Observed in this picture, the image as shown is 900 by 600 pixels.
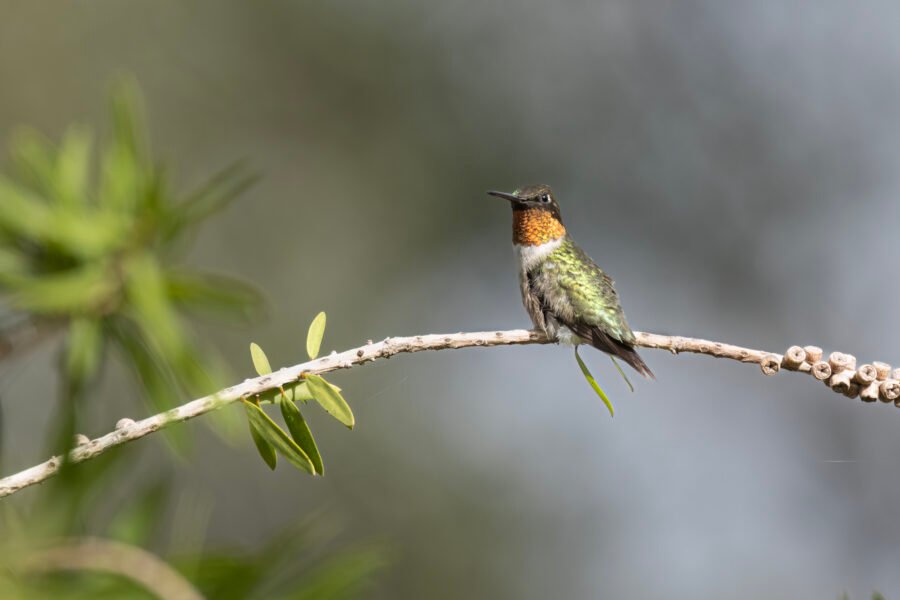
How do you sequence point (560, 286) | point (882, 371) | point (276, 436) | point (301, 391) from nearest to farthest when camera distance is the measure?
1. point (276, 436)
2. point (301, 391)
3. point (882, 371)
4. point (560, 286)

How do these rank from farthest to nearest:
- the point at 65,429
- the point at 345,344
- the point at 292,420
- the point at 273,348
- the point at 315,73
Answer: the point at 315,73 < the point at 345,344 < the point at 273,348 < the point at 292,420 < the point at 65,429

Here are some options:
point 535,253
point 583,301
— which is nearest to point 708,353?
point 583,301

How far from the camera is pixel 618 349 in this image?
9.13 ft

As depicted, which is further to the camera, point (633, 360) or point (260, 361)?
point (633, 360)

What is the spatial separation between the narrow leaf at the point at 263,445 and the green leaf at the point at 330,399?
94mm

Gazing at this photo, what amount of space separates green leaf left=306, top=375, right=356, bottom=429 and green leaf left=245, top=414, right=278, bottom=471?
0.09 metres

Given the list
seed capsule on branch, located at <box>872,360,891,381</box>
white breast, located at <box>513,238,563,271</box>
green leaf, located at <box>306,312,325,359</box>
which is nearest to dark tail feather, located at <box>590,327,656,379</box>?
white breast, located at <box>513,238,563,271</box>

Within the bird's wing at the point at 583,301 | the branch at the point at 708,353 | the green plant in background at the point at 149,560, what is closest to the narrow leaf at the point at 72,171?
the green plant in background at the point at 149,560

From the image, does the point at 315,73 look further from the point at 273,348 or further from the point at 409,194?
the point at 273,348

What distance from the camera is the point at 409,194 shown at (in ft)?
26.9

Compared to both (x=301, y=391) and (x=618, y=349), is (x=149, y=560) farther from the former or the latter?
(x=618, y=349)

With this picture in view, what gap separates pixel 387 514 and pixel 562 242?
4213 mm

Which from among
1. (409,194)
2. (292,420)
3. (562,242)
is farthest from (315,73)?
(292,420)

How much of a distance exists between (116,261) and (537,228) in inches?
120
